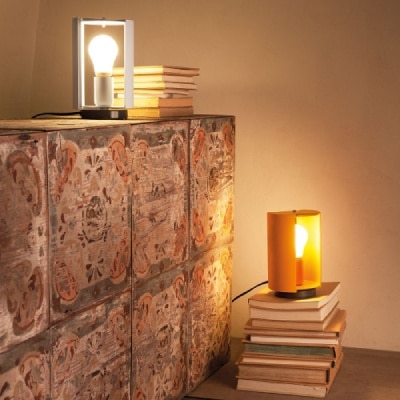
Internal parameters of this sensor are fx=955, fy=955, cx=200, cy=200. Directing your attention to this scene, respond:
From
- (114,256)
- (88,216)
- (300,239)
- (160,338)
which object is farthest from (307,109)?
(88,216)

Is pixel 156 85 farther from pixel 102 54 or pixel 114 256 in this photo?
pixel 114 256

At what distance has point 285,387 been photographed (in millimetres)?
3152

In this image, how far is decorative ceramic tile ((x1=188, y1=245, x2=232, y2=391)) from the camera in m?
3.14

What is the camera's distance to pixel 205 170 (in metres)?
3.18

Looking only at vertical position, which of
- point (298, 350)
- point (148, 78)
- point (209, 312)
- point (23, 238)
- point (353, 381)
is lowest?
point (353, 381)

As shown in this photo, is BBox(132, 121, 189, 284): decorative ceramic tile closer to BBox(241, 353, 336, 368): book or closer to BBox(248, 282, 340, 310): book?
BBox(248, 282, 340, 310): book

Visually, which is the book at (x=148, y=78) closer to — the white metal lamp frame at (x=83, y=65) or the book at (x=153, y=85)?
the book at (x=153, y=85)

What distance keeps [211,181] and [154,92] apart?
0.36 m

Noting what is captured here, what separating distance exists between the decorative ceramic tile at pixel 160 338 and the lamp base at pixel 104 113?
50 centimetres

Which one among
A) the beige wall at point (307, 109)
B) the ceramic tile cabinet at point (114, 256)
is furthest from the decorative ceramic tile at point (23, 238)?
the beige wall at point (307, 109)

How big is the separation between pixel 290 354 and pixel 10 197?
1403 mm

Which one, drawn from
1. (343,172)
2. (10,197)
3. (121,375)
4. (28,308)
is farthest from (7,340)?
(343,172)

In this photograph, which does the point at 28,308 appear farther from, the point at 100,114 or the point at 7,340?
the point at 100,114

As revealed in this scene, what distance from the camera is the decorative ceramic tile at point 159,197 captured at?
106 inches
